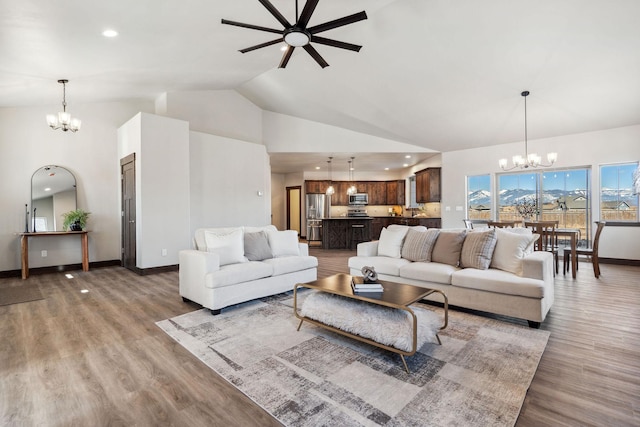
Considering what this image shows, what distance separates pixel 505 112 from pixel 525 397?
5465 millimetres

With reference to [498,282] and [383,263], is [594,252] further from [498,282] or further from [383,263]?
[383,263]

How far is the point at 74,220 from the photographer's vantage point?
5805mm

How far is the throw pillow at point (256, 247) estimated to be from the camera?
13.5ft

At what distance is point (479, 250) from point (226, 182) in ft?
17.9

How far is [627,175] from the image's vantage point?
612cm

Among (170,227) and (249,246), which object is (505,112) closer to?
(249,246)

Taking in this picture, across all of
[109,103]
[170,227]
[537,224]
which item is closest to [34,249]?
[170,227]

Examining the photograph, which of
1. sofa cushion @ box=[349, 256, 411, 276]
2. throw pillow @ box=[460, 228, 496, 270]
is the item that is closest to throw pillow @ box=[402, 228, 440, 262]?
sofa cushion @ box=[349, 256, 411, 276]

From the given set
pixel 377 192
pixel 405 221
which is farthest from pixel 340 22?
pixel 377 192

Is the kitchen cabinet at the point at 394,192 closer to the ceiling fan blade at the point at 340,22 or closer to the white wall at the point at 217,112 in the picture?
the white wall at the point at 217,112

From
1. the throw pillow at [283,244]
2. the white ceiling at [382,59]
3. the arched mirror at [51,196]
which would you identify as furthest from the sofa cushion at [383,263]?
the arched mirror at [51,196]

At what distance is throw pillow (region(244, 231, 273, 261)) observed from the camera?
13.5 ft

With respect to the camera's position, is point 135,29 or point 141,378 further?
point 135,29

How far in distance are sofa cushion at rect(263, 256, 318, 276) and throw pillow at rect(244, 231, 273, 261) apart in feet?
0.35
